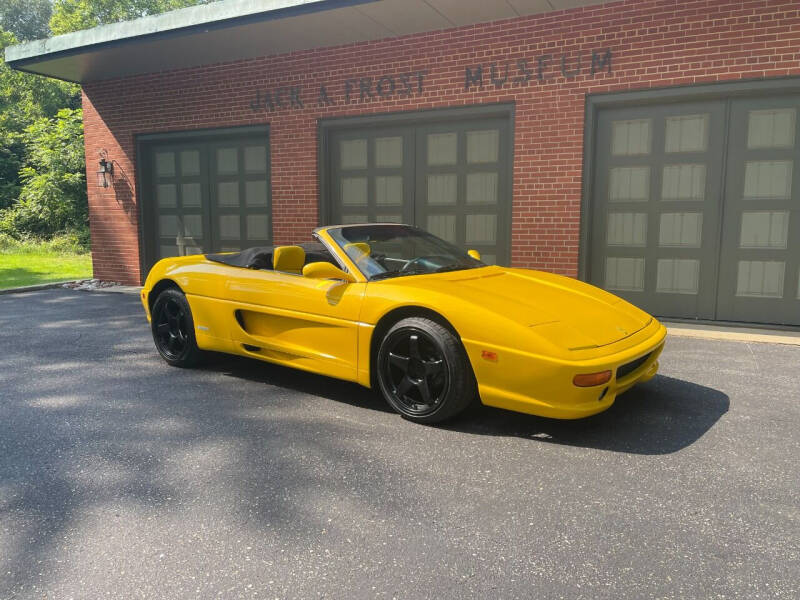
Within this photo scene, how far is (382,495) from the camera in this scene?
2.95 meters

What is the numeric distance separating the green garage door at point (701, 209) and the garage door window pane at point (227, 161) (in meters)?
5.99

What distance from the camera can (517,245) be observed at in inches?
328

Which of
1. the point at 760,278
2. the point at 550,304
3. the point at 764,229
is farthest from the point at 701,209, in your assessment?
the point at 550,304

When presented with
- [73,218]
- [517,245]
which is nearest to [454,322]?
[517,245]

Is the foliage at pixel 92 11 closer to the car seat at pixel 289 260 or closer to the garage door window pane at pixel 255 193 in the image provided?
the garage door window pane at pixel 255 193

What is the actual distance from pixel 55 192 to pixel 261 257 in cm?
2210

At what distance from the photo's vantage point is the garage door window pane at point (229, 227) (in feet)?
34.8

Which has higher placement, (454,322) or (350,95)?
(350,95)

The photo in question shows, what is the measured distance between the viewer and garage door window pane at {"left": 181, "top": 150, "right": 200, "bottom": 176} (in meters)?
10.9

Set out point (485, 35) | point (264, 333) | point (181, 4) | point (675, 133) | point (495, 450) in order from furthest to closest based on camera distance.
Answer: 1. point (181, 4)
2. point (485, 35)
3. point (675, 133)
4. point (264, 333)
5. point (495, 450)

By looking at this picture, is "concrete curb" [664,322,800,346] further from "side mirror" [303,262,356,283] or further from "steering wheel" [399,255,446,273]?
"side mirror" [303,262,356,283]

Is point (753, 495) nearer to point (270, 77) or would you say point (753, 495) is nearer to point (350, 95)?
point (350, 95)

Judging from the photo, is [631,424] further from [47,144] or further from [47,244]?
[47,144]

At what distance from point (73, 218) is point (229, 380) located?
22.3 m
